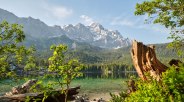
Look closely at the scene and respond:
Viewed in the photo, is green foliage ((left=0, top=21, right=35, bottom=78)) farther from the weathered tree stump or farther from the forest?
the weathered tree stump

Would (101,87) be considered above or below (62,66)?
below

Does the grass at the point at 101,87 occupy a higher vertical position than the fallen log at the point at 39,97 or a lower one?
lower

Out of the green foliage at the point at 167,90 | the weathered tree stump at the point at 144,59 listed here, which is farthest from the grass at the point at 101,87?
the green foliage at the point at 167,90

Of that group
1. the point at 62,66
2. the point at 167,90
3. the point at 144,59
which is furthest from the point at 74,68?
the point at 167,90

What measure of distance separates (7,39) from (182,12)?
43.9 feet

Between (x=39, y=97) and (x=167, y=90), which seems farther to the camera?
(x=39, y=97)

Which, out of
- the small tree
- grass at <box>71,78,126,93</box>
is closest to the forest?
the small tree

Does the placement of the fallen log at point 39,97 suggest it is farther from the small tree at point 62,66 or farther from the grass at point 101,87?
the grass at point 101,87

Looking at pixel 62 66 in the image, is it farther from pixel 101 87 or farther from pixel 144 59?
pixel 101 87

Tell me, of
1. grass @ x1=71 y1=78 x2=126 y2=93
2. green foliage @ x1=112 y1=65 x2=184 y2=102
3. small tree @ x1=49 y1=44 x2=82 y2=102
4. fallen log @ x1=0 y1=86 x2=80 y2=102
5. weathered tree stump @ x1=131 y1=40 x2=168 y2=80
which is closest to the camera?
green foliage @ x1=112 y1=65 x2=184 y2=102

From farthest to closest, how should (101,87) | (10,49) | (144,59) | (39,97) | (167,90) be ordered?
(101,87)
(10,49)
(39,97)
(144,59)
(167,90)

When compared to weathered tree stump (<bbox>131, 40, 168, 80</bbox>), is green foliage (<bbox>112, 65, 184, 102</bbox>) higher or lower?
lower

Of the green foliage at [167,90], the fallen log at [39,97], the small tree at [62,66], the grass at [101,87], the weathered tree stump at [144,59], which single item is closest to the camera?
the green foliage at [167,90]

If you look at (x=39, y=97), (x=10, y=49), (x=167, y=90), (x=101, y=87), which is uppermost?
(x=10, y=49)
